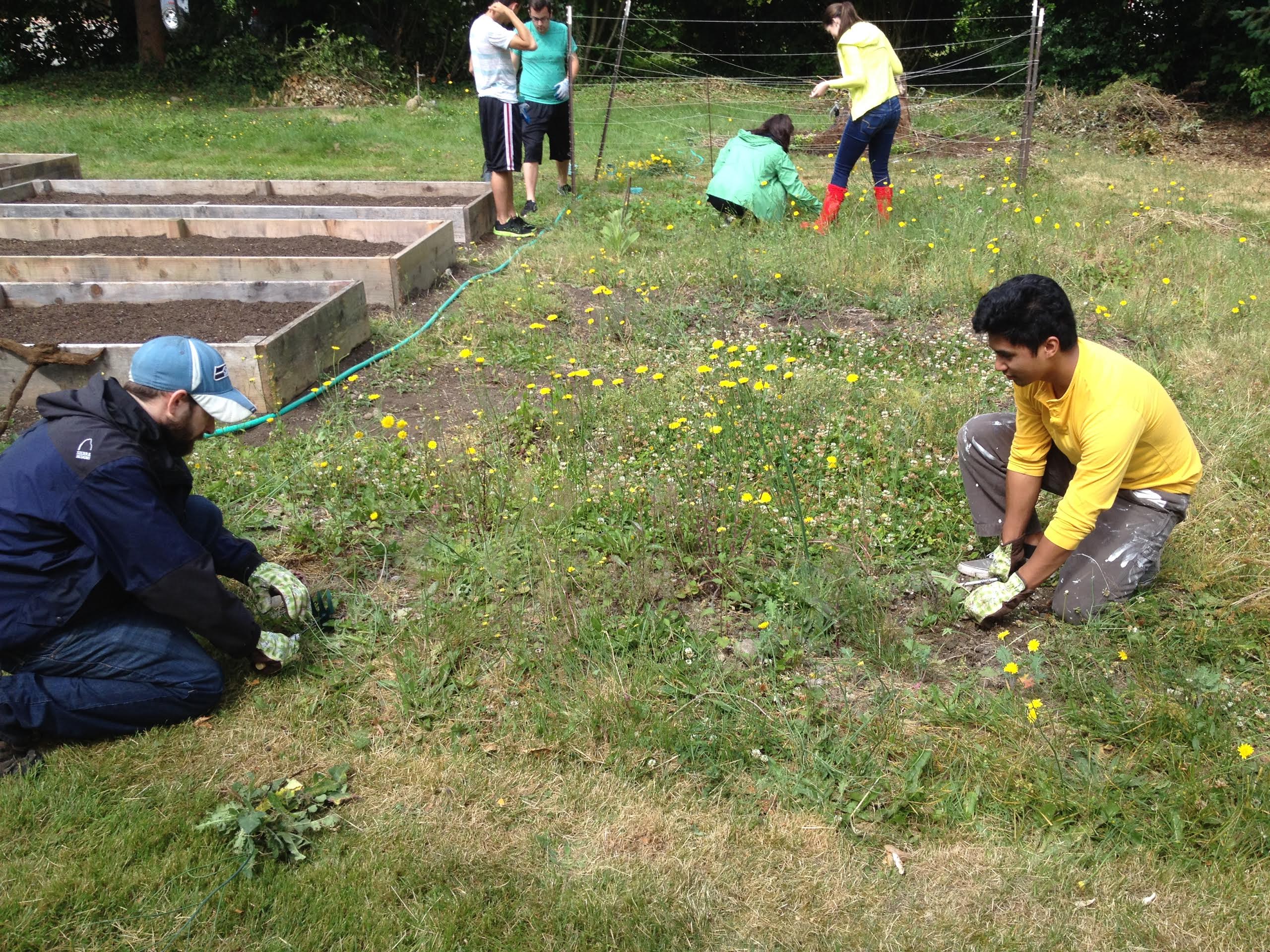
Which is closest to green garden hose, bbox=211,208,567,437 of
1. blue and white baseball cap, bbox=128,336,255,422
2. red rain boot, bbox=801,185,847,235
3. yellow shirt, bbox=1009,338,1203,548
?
blue and white baseball cap, bbox=128,336,255,422

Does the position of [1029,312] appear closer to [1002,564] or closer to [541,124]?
[1002,564]

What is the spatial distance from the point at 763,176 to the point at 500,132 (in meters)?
2.44

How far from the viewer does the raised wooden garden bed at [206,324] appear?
495 centimetres

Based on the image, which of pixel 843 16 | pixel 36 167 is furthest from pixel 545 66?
A: pixel 36 167

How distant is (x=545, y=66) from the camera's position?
888 cm

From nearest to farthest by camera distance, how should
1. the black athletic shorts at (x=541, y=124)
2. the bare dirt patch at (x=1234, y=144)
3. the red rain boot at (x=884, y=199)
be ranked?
the red rain boot at (x=884, y=199) < the black athletic shorts at (x=541, y=124) < the bare dirt patch at (x=1234, y=144)

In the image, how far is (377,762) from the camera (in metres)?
2.88

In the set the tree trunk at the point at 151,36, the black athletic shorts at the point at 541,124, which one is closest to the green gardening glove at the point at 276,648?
the black athletic shorts at the point at 541,124

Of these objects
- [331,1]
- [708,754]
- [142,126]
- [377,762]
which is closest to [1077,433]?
[708,754]

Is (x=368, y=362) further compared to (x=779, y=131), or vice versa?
(x=779, y=131)

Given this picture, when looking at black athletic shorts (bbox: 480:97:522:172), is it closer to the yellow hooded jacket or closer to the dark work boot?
the yellow hooded jacket

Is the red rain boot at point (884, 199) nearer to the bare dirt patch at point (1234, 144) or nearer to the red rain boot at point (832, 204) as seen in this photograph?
the red rain boot at point (832, 204)

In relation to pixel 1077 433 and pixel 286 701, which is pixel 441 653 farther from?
pixel 1077 433

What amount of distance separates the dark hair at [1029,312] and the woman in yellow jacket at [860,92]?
4590 mm
